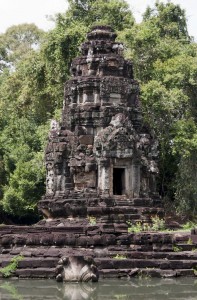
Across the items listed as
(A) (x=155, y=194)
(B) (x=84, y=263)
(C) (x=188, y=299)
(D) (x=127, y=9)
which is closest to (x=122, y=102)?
(A) (x=155, y=194)

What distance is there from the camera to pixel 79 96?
20547 millimetres

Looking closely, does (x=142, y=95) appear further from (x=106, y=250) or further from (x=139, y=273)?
(x=139, y=273)

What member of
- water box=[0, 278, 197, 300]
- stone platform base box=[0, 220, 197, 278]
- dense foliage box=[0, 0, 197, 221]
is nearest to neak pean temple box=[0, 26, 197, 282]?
stone platform base box=[0, 220, 197, 278]

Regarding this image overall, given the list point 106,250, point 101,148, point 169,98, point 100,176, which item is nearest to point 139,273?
point 106,250

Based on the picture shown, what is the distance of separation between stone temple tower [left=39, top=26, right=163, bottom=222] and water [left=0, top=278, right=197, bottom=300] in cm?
554

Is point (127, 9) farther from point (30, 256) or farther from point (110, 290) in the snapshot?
point (110, 290)

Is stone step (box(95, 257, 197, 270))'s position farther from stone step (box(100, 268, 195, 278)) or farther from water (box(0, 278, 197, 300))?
water (box(0, 278, 197, 300))

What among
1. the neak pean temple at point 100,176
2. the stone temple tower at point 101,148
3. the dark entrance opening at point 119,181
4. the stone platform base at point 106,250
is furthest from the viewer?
the dark entrance opening at point 119,181

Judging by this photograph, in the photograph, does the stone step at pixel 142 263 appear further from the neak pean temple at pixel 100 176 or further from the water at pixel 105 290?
the water at pixel 105 290

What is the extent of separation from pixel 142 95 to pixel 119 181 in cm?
609

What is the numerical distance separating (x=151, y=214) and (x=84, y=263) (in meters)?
6.47

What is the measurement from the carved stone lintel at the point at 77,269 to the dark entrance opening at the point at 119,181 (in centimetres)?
672

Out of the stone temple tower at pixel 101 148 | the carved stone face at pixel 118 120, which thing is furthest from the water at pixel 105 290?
the carved stone face at pixel 118 120

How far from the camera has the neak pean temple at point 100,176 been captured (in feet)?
49.9
